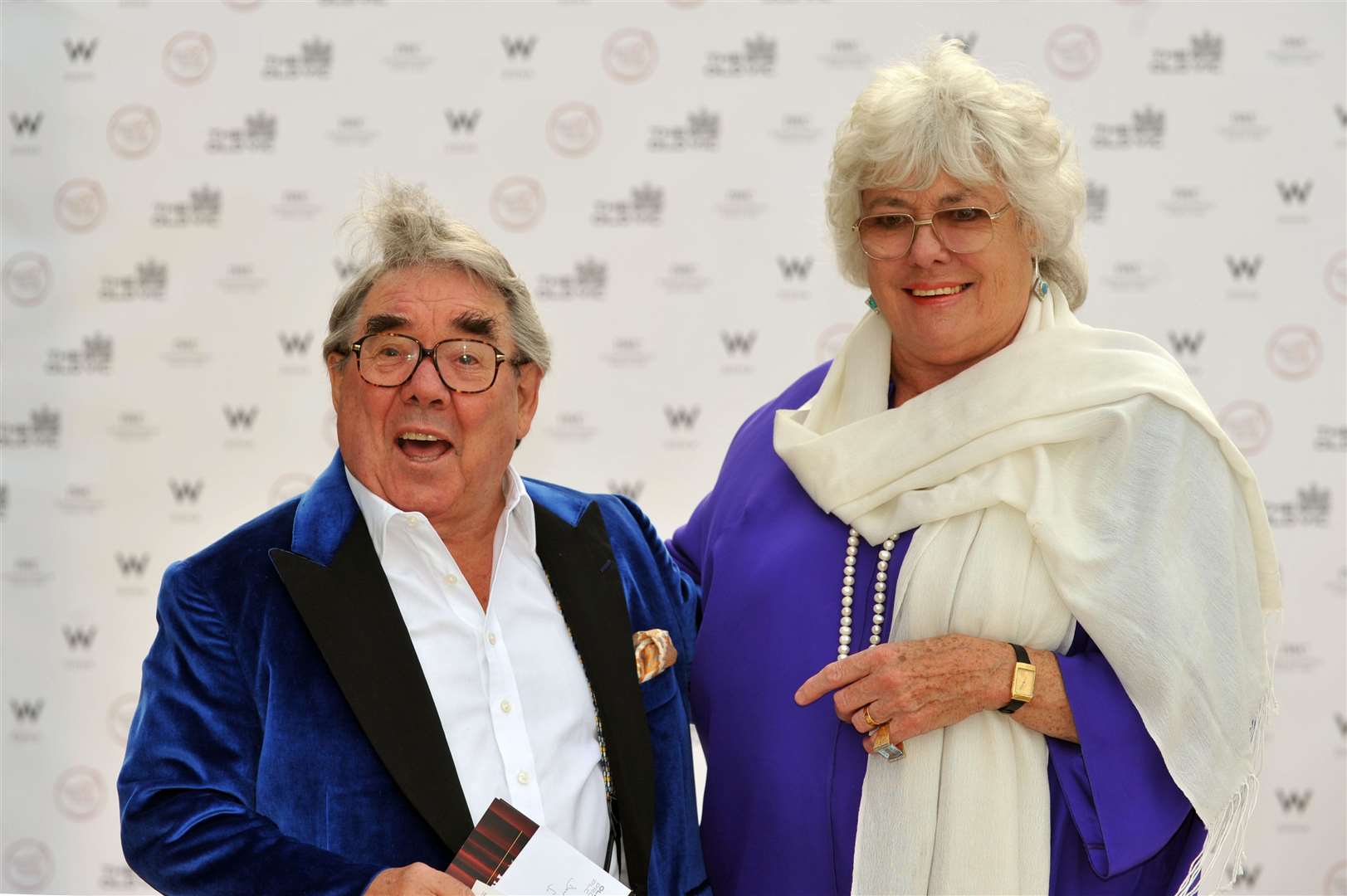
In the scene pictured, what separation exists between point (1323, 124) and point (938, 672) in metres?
2.91

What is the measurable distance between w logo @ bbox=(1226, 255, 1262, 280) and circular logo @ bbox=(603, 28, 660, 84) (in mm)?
1919

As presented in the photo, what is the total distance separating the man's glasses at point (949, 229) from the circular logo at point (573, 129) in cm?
212

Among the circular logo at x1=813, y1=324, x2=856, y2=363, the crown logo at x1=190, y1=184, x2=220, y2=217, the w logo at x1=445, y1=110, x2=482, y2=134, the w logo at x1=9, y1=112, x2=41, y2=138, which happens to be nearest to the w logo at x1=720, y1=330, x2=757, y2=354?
the circular logo at x1=813, y1=324, x2=856, y2=363

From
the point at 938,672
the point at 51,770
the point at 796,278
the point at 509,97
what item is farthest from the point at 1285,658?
the point at 51,770

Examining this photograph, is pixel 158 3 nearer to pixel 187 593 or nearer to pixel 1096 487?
pixel 187 593

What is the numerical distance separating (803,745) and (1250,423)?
8.38 feet

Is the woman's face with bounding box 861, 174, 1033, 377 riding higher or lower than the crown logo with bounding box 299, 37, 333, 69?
lower

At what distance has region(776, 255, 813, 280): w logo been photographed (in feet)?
13.4

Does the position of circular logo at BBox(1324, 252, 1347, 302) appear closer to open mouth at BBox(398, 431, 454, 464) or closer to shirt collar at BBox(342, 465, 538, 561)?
shirt collar at BBox(342, 465, 538, 561)

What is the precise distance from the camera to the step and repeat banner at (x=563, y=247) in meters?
3.97

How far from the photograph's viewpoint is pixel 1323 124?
3.94 metres

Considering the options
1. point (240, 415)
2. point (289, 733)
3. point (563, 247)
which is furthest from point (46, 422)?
point (289, 733)

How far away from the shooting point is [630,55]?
4051 millimetres

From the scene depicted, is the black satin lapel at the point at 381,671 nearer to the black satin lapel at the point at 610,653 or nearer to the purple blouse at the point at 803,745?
the black satin lapel at the point at 610,653
